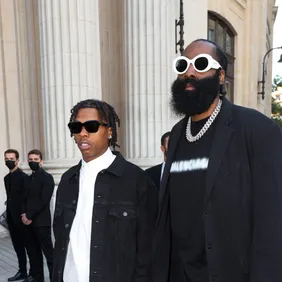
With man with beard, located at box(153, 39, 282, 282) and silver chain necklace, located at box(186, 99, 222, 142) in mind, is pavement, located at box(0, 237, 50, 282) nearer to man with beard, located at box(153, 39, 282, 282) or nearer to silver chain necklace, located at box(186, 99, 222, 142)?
man with beard, located at box(153, 39, 282, 282)

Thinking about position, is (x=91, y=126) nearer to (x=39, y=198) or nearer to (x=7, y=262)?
(x=39, y=198)

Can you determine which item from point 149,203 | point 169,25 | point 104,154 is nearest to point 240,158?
point 149,203

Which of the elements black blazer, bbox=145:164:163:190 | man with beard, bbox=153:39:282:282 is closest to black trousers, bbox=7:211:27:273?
black blazer, bbox=145:164:163:190

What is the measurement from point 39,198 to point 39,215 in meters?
0.23

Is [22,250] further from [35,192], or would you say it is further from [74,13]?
[74,13]

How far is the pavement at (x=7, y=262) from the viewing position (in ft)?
16.3

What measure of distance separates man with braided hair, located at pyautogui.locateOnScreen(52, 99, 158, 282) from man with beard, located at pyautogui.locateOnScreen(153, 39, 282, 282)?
0.20 meters

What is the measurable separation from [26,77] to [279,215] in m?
6.93

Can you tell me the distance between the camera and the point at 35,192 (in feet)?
14.6

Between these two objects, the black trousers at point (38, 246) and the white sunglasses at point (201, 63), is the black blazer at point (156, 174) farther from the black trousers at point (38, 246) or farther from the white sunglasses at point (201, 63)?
the white sunglasses at point (201, 63)

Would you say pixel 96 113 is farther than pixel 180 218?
Yes

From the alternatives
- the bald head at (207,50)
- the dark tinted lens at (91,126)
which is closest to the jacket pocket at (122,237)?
the dark tinted lens at (91,126)

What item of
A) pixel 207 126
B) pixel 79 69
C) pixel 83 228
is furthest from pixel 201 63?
pixel 79 69

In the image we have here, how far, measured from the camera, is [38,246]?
464cm
